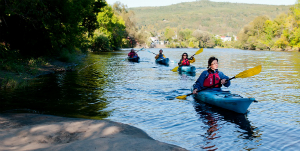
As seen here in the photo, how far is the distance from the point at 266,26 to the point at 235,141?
77.9 metres

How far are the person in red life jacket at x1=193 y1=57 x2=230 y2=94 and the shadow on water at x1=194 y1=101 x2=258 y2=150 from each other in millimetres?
637

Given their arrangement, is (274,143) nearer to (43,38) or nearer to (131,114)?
(131,114)

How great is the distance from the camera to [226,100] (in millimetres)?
7777

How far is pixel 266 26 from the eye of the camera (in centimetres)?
7581

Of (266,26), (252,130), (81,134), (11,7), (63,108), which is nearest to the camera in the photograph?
(81,134)

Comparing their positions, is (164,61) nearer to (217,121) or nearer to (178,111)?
(178,111)

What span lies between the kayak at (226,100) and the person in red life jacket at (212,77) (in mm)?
240

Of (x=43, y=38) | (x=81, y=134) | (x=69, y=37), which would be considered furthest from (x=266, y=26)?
(x=81, y=134)

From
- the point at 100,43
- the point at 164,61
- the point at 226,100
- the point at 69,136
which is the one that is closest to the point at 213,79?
the point at 226,100

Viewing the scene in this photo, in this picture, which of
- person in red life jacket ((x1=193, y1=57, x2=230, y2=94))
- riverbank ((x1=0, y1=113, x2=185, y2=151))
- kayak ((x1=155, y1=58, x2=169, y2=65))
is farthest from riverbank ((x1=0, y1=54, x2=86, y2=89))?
kayak ((x1=155, y1=58, x2=169, y2=65))

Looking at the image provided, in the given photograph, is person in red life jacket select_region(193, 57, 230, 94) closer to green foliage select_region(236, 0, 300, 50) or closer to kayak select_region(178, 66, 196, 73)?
kayak select_region(178, 66, 196, 73)

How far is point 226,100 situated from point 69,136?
4.52 m

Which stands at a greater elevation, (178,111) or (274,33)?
(274,33)

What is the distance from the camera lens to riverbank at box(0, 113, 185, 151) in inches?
176
